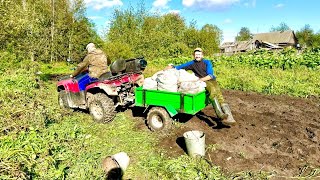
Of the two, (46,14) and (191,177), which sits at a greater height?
(46,14)

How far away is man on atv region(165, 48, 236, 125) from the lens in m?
6.03

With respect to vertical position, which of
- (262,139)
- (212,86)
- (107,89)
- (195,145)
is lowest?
(262,139)

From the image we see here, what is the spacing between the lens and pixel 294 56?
15695 millimetres

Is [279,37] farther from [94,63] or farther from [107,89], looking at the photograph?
[107,89]

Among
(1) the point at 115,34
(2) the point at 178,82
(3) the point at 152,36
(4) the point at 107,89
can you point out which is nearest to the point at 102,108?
(4) the point at 107,89

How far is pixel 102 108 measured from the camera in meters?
6.89

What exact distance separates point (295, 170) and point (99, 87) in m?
4.54

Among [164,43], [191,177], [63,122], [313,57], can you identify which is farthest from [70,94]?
[164,43]

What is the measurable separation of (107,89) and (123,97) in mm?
576

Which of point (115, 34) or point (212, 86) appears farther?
point (115, 34)

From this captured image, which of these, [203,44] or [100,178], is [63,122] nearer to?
[100,178]

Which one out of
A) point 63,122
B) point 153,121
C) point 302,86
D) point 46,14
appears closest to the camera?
point 153,121

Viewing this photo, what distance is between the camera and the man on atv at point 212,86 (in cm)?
603

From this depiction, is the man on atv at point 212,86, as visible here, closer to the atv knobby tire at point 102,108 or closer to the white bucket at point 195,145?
the white bucket at point 195,145
